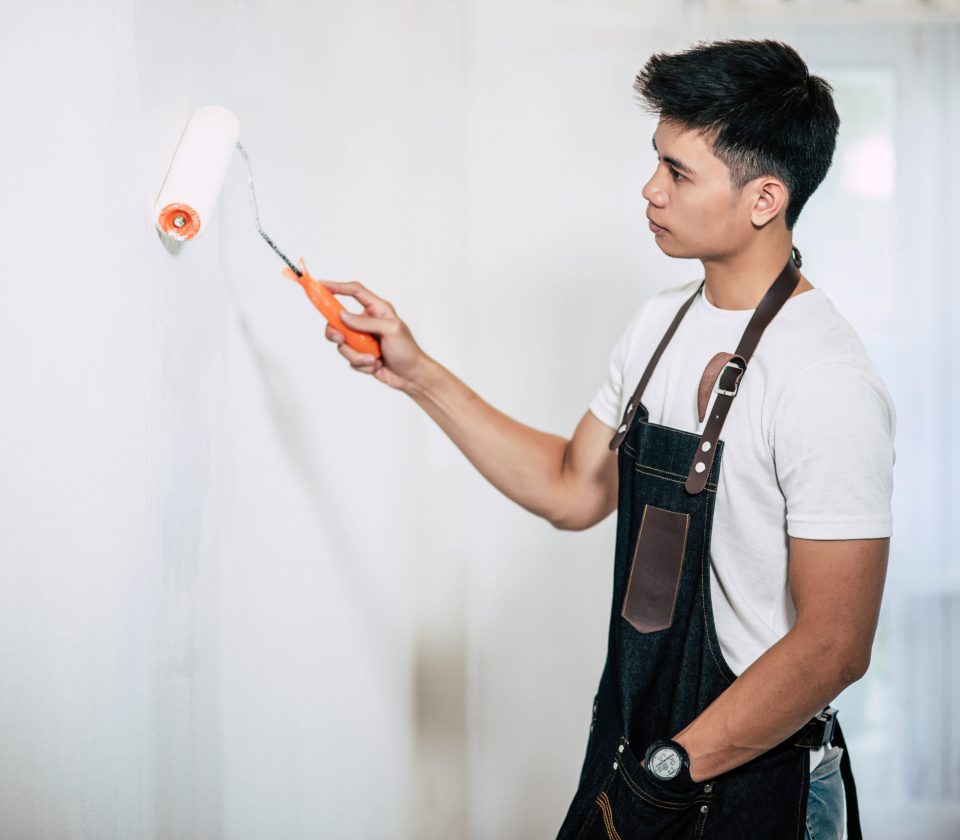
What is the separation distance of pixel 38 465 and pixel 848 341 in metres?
0.82

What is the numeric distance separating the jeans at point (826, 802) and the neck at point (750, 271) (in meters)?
0.55

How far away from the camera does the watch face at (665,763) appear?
3.43ft

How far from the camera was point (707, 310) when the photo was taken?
1222mm

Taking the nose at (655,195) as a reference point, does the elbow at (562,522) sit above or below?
below

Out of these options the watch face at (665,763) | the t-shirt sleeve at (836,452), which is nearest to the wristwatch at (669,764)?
the watch face at (665,763)

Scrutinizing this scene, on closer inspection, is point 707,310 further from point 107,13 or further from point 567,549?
point 567,549

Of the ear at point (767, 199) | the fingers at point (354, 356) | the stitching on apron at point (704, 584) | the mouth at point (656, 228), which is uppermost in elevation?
the ear at point (767, 199)

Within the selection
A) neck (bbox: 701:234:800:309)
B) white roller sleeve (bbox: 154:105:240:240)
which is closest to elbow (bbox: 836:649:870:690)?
neck (bbox: 701:234:800:309)

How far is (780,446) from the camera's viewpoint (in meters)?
1.03

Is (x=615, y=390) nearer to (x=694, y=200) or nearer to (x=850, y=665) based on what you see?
(x=694, y=200)

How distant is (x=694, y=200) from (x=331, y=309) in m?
0.45

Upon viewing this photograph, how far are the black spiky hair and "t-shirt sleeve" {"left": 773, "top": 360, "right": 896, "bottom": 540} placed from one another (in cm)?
25

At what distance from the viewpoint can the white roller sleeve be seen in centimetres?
97

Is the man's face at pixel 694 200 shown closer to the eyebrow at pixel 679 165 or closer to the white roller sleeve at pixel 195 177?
the eyebrow at pixel 679 165
